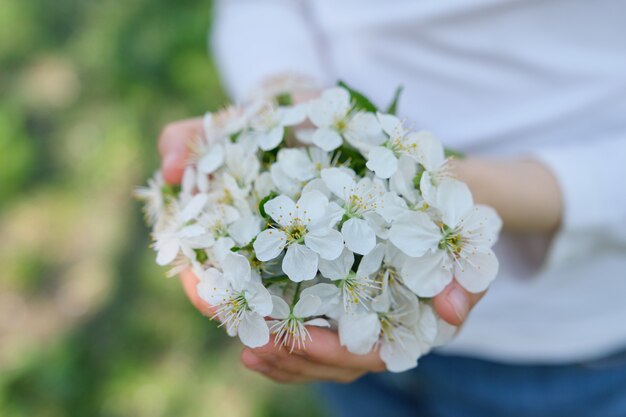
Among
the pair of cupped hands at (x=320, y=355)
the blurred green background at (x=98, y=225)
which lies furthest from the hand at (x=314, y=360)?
the blurred green background at (x=98, y=225)

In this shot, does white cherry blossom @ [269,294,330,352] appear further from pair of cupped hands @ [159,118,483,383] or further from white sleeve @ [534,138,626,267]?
white sleeve @ [534,138,626,267]

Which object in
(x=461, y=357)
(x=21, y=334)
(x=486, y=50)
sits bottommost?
(x=21, y=334)

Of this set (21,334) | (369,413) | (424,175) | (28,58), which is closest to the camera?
(424,175)

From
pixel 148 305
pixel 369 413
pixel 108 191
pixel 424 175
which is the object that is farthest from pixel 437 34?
pixel 108 191

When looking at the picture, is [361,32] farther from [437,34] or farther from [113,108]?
[113,108]

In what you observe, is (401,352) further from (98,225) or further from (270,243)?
(98,225)

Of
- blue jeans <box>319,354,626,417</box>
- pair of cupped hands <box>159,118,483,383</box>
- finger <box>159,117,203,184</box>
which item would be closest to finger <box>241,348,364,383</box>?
pair of cupped hands <box>159,118,483,383</box>

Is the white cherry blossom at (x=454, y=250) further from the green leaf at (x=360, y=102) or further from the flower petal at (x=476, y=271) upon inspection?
the green leaf at (x=360, y=102)
